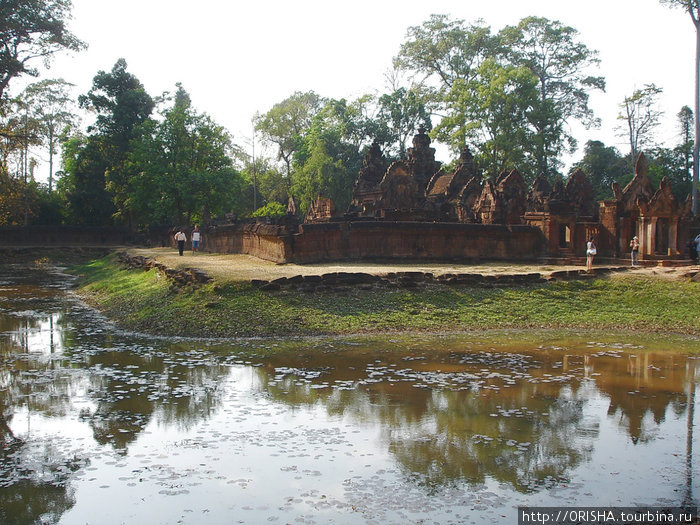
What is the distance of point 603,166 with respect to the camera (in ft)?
175

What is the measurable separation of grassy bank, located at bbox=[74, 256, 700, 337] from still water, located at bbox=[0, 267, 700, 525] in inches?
54.2

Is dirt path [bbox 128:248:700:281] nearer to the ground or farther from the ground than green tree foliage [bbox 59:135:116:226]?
nearer to the ground

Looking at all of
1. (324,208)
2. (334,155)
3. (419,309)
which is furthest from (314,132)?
(419,309)

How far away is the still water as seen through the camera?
18.0 feet

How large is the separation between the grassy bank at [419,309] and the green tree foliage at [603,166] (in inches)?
1459

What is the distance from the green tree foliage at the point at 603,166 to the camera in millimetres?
52000

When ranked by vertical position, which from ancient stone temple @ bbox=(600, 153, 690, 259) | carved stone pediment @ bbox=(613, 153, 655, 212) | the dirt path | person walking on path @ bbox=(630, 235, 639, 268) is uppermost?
carved stone pediment @ bbox=(613, 153, 655, 212)

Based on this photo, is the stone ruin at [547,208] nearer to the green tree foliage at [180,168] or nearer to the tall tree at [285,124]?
the green tree foliage at [180,168]

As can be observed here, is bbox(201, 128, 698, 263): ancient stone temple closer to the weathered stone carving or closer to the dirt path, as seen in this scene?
the dirt path

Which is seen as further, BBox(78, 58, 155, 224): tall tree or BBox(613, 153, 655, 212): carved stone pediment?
BBox(78, 58, 155, 224): tall tree

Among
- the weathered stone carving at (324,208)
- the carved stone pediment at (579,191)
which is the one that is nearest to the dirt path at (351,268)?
the weathered stone carving at (324,208)

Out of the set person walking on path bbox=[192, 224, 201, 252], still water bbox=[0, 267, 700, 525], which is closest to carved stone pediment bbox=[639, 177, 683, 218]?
still water bbox=[0, 267, 700, 525]

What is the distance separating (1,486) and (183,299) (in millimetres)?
9878

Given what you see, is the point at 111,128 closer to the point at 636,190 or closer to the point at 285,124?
the point at 285,124
